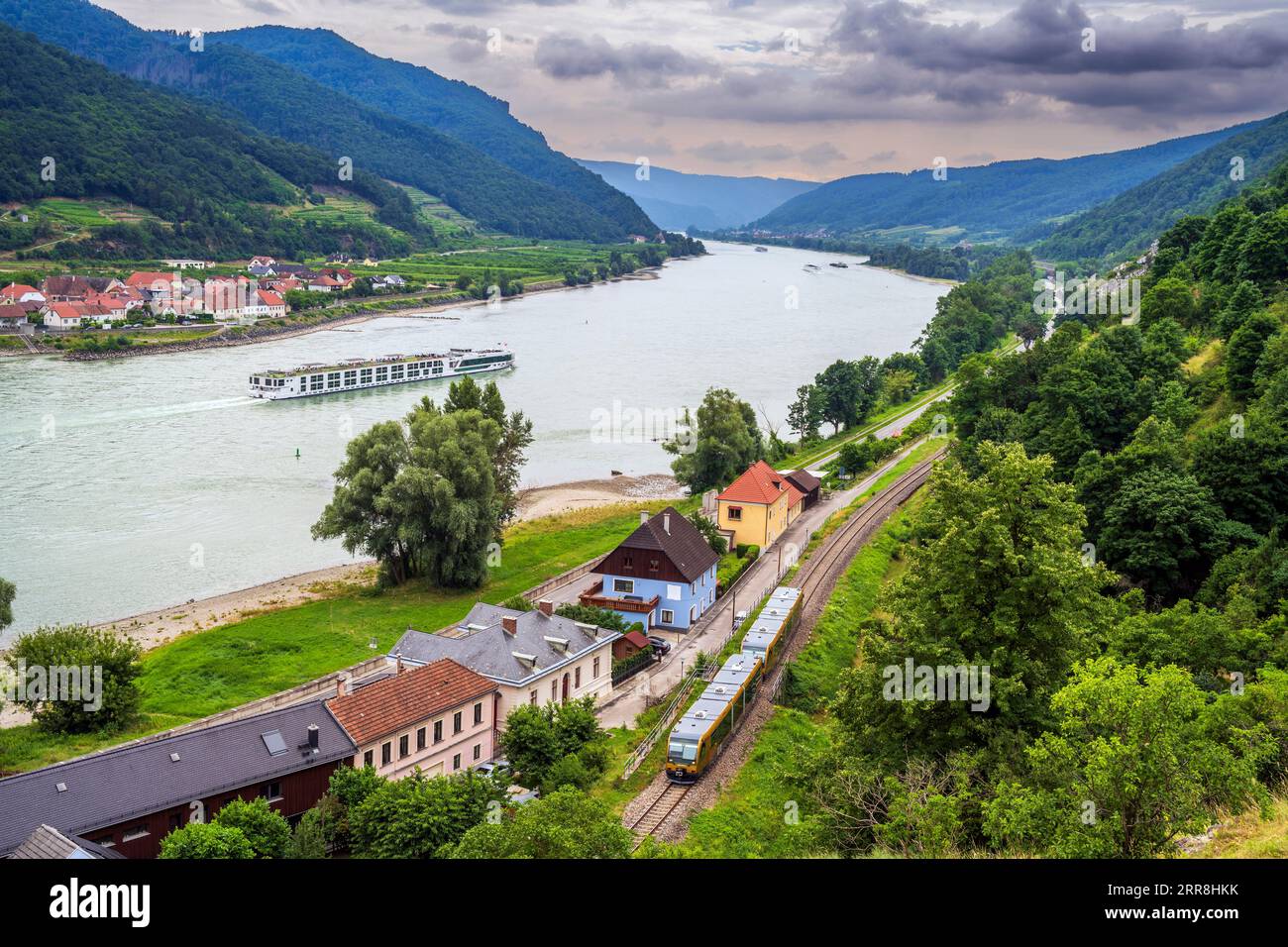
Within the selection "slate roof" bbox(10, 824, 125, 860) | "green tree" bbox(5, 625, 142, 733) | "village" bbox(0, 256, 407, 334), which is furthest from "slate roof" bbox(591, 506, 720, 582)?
"village" bbox(0, 256, 407, 334)

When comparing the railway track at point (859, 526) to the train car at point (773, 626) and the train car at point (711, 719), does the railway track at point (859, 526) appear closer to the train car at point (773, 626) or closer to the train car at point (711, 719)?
the train car at point (773, 626)

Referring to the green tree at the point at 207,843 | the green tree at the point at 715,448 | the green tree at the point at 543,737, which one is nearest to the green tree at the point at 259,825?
the green tree at the point at 207,843

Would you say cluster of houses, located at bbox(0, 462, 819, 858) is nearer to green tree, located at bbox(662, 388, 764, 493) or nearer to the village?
green tree, located at bbox(662, 388, 764, 493)

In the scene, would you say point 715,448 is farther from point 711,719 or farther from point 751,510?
point 711,719

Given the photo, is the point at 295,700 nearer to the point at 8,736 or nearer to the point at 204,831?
the point at 8,736

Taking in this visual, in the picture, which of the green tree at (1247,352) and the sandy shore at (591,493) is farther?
the sandy shore at (591,493)

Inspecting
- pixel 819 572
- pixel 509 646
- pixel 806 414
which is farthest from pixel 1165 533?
pixel 806 414

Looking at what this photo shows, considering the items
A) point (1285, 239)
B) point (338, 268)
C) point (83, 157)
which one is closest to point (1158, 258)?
point (1285, 239)
